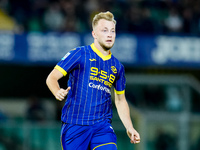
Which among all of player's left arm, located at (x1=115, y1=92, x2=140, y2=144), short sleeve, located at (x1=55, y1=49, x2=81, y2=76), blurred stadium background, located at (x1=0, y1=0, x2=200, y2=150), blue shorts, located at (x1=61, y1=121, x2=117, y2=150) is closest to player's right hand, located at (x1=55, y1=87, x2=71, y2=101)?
short sleeve, located at (x1=55, y1=49, x2=81, y2=76)

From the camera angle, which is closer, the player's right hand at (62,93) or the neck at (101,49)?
the player's right hand at (62,93)

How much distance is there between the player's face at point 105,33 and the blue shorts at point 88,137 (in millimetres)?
814

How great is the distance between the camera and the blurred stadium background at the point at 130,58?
37.6 feet

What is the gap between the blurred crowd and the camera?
12.8 meters

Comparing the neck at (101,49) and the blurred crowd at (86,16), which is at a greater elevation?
the blurred crowd at (86,16)

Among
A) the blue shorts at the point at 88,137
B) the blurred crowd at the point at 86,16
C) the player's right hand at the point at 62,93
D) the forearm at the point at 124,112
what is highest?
the blurred crowd at the point at 86,16

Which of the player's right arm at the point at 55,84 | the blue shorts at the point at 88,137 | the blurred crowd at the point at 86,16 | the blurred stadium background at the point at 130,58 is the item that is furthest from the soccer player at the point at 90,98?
the blurred crowd at the point at 86,16

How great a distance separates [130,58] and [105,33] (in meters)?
7.64

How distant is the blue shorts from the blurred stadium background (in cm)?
578

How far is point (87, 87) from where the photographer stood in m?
5.02

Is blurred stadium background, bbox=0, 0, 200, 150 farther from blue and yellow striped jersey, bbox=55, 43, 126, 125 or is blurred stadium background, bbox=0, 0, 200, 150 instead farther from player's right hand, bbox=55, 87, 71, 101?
player's right hand, bbox=55, 87, 71, 101

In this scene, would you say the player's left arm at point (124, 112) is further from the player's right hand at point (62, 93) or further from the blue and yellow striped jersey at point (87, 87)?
the player's right hand at point (62, 93)

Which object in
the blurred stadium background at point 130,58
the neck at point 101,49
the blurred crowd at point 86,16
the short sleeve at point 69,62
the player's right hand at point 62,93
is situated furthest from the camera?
the blurred crowd at point 86,16

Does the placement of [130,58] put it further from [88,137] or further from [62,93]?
[62,93]
